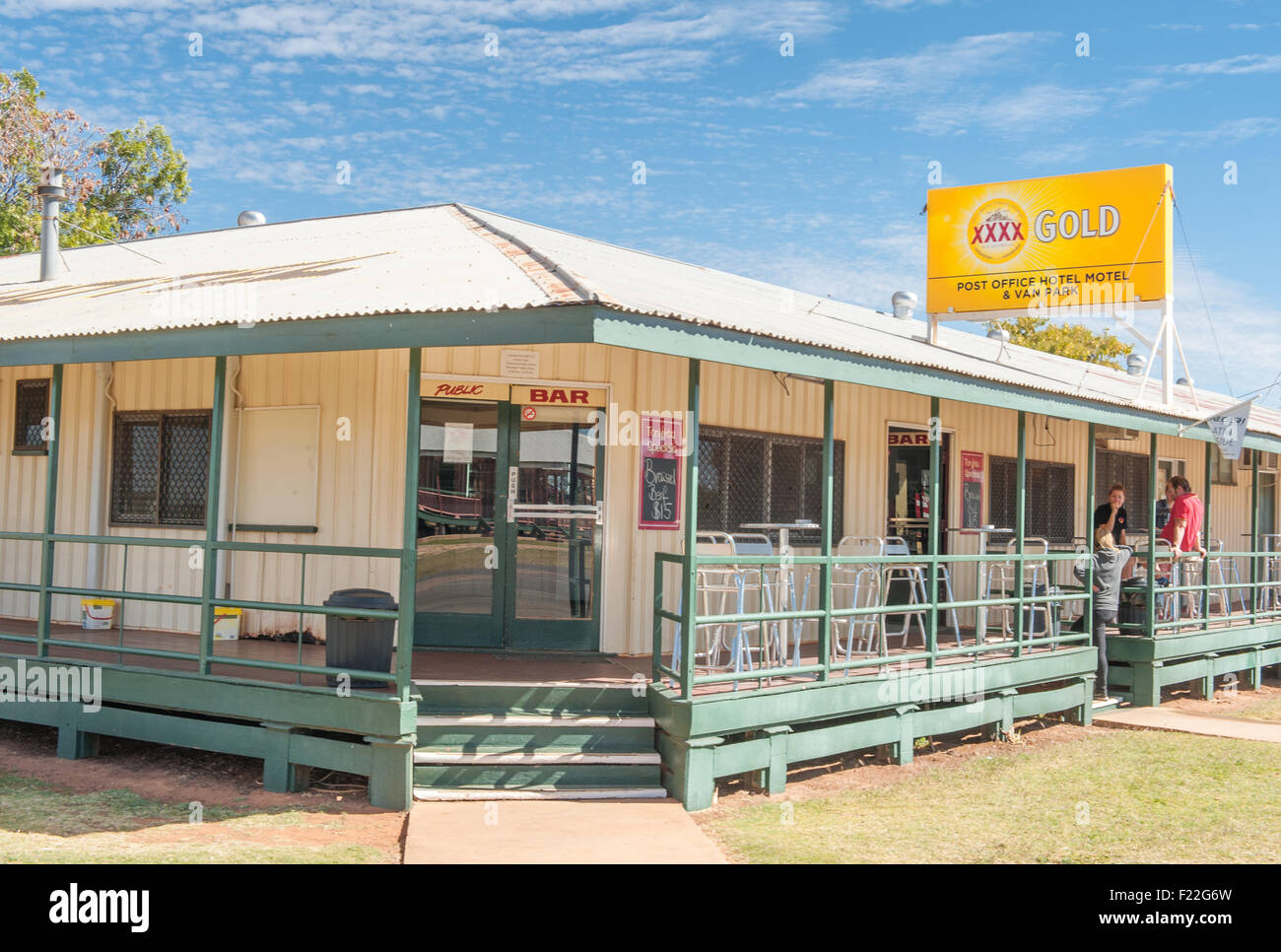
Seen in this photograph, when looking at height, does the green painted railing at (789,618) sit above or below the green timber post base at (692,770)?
above

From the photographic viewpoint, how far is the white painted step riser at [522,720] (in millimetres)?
7199

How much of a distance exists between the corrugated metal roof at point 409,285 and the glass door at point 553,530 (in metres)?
1.35

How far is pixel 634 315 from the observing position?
261 inches

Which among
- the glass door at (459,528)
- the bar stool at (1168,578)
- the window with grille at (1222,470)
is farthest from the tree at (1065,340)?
the glass door at (459,528)

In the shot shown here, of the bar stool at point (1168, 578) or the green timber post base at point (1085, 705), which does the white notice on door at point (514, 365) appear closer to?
the green timber post base at point (1085, 705)

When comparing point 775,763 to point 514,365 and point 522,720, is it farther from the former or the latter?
point 514,365

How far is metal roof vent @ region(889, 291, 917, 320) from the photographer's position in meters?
17.2

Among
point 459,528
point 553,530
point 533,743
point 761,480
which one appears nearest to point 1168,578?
point 761,480

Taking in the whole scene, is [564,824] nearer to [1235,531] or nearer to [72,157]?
[1235,531]

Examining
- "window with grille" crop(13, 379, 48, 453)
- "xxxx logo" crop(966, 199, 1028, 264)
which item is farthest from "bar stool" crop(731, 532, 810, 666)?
"window with grille" crop(13, 379, 48, 453)

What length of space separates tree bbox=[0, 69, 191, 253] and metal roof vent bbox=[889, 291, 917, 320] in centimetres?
1844

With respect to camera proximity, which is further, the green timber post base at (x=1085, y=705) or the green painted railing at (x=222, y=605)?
the green timber post base at (x=1085, y=705)

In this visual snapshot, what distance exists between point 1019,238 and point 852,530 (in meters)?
4.74
